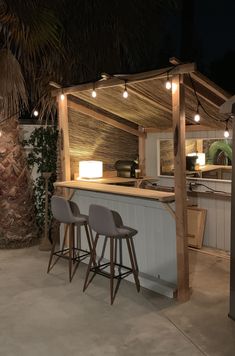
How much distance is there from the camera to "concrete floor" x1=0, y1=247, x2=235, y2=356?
293 centimetres

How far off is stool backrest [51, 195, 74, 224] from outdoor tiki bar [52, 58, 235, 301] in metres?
0.35

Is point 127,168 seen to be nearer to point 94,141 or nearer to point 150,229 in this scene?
point 94,141

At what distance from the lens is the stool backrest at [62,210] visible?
428 cm

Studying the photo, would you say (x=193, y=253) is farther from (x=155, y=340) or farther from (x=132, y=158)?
(x=155, y=340)

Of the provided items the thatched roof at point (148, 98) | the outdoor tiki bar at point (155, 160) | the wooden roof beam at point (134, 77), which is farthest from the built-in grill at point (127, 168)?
the wooden roof beam at point (134, 77)

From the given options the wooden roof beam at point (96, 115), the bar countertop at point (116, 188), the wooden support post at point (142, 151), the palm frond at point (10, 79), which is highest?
the palm frond at point (10, 79)

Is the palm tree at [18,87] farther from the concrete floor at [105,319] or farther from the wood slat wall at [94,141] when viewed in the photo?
the concrete floor at [105,319]

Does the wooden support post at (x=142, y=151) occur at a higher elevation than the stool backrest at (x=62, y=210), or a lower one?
higher

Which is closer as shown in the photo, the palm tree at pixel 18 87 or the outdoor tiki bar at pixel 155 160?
the outdoor tiki bar at pixel 155 160

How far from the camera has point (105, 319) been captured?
338 cm

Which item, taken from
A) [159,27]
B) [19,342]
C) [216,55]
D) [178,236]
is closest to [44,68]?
[159,27]

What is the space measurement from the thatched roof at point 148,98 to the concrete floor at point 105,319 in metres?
1.93

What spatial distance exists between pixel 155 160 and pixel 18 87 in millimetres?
2405

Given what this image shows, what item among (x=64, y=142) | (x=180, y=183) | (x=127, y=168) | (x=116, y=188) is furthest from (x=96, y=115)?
(x=180, y=183)
